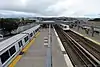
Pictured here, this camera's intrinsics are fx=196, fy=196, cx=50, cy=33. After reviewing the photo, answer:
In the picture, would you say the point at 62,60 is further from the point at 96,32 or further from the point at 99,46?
the point at 96,32

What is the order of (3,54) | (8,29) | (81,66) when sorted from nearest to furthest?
(3,54)
(81,66)
(8,29)

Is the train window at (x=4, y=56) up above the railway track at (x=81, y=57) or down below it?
above

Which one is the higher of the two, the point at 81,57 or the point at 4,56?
the point at 4,56

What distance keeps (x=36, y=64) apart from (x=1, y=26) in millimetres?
44863

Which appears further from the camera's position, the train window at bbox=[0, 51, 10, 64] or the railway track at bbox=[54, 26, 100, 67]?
the railway track at bbox=[54, 26, 100, 67]

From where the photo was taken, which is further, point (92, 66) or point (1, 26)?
point (1, 26)

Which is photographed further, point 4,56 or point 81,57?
point 81,57

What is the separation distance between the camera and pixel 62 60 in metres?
14.4

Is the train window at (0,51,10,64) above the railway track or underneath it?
above

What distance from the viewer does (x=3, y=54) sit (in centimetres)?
979

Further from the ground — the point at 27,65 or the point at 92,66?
the point at 27,65

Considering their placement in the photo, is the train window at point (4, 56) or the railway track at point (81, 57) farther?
the railway track at point (81, 57)

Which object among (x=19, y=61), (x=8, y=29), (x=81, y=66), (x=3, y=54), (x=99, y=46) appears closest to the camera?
(x=3, y=54)


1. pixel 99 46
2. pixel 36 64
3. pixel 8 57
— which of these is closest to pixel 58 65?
pixel 36 64
